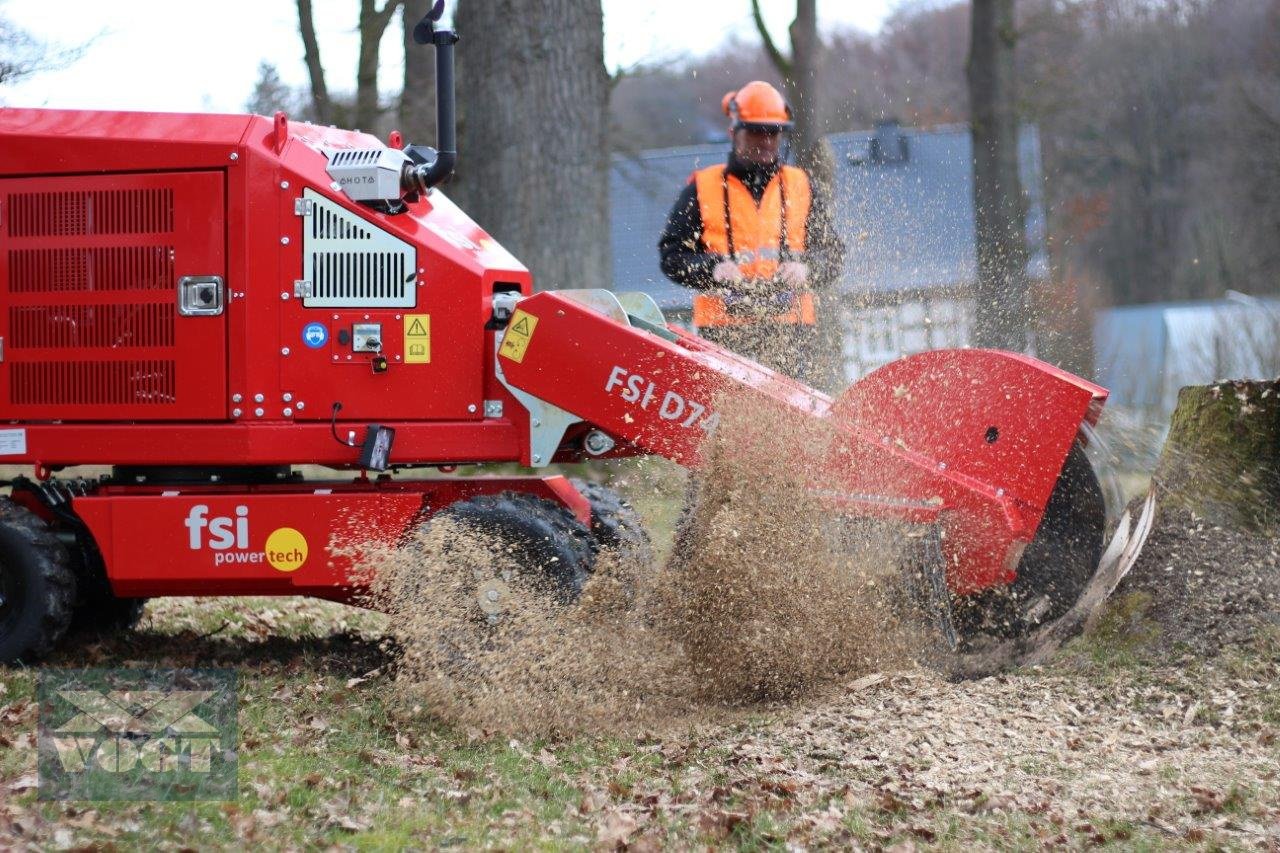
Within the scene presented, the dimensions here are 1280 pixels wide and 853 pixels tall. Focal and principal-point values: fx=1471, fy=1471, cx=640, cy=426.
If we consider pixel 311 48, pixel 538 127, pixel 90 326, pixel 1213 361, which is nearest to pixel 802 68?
pixel 311 48

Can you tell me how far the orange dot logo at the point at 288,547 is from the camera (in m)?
5.65

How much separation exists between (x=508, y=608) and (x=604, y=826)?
1348mm

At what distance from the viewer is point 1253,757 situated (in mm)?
4527

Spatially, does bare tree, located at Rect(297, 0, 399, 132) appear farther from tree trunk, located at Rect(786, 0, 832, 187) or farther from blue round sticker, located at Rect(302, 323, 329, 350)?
blue round sticker, located at Rect(302, 323, 329, 350)

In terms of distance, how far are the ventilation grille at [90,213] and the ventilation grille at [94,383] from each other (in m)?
0.52

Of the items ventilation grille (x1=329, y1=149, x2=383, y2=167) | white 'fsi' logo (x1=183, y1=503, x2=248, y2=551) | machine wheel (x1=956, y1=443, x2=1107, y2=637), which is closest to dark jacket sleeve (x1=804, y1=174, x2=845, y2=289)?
machine wheel (x1=956, y1=443, x2=1107, y2=637)

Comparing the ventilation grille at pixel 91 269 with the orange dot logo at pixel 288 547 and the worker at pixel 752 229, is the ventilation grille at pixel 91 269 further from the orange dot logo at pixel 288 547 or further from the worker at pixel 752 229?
the worker at pixel 752 229

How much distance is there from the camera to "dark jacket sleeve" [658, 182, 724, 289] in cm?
704

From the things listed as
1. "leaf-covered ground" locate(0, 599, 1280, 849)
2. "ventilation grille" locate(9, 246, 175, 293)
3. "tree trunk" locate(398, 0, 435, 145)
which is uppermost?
"tree trunk" locate(398, 0, 435, 145)

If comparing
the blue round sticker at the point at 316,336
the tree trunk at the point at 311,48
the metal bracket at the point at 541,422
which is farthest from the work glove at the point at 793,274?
the tree trunk at the point at 311,48

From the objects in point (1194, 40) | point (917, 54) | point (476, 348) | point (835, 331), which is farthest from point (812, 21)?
point (917, 54)

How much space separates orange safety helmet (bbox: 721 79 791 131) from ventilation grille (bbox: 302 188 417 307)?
2.24 m

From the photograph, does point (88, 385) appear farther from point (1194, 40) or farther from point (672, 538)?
point (1194, 40)

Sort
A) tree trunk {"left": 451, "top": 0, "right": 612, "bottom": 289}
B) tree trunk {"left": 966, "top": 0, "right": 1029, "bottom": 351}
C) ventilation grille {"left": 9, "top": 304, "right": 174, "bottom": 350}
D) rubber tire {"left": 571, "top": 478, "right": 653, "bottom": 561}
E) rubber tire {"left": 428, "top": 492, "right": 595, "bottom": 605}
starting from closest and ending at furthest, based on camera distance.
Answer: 1. rubber tire {"left": 428, "top": 492, "right": 595, "bottom": 605}
2. ventilation grille {"left": 9, "top": 304, "right": 174, "bottom": 350}
3. rubber tire {"left": 571, "top": 478, "right": 653, "bottom": 561}
4. tree trunk {"left": 451, "top": 0, "right": 612, "bottom": 289}
5. tree trunk {"left": 966, "top": 0, "right": 1029, "bottom": 351}
